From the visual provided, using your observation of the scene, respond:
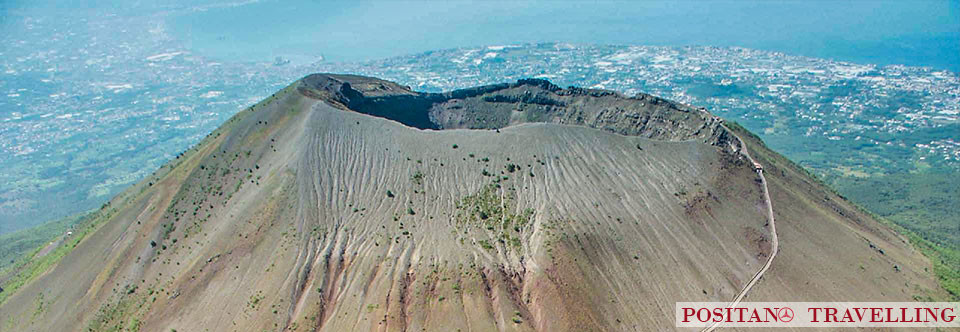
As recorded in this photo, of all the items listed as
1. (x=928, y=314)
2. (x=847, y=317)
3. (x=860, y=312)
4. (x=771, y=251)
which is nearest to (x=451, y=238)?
(x=771, y=251)

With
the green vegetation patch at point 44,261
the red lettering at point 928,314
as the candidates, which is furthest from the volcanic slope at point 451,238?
the red lettering at point 928,314

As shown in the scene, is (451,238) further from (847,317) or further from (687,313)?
(847,317)

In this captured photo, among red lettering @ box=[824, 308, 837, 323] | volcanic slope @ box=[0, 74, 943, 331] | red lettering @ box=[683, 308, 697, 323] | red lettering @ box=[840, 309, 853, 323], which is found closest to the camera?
volcanic slope @ box=[0, 74, 943, 331]

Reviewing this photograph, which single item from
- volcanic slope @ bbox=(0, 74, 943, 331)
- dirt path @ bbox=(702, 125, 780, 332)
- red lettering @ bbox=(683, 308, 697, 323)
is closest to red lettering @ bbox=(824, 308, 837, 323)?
volcanic slope @ bbox=(0, 74, 943, 331)

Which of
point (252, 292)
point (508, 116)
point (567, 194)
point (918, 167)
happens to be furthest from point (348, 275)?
point (918, 167)

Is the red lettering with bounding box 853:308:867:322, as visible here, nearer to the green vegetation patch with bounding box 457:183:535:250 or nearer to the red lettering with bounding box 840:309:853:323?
the red lettering with bounding box 840:309:853:323

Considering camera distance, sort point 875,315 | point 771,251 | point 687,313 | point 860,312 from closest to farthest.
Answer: point 687,313 < point 875,315 < point 860,312 < point 771,251

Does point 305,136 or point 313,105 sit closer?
point 305,136

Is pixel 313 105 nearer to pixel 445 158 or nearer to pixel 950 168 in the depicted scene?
pixel 445 158
